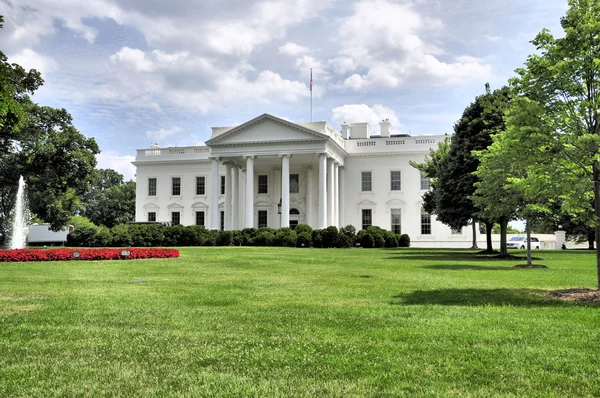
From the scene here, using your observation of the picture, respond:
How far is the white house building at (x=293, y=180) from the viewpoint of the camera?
47.1 metres

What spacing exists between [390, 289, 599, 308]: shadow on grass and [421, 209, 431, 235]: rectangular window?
41.5 meters

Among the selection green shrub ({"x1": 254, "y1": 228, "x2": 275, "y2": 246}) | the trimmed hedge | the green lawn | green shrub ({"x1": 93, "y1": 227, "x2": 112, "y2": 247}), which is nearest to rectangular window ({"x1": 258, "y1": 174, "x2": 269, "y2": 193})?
the trimmed hedge

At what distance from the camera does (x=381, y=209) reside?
177 feet

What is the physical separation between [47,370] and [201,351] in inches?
62.7

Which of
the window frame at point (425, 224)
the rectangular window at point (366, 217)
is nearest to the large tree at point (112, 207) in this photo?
the rectangular window at point (366, 217)

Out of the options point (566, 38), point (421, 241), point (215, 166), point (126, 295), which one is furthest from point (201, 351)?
point (421, 241)

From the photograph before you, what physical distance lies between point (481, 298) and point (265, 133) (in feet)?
125

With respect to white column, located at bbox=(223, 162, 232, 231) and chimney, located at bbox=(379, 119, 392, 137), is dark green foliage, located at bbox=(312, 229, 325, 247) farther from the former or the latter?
chimney, located at bbox=(379, 119, 392, 137)

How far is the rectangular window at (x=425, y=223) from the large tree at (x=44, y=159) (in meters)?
31.5

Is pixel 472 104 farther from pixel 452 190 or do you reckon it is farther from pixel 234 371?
pixel 234 371

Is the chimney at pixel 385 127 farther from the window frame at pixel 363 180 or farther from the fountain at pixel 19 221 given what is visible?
the fountain at pixel 19 221

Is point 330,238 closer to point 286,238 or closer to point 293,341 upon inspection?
point 286,238

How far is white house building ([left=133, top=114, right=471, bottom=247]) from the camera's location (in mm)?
47094

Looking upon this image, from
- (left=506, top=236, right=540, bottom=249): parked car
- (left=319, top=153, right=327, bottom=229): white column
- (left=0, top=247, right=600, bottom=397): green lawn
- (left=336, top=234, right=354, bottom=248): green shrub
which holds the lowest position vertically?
(left=506, top=236, right=540, bottom=249): parked car
